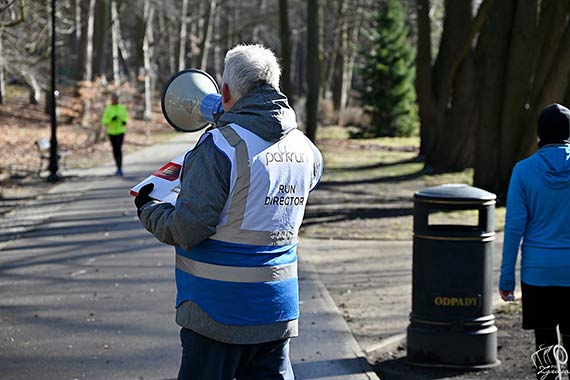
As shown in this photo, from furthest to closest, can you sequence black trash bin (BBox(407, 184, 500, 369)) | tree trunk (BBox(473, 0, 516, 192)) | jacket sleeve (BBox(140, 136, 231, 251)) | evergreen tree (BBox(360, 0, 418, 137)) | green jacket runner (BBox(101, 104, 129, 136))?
evergreen tree (BBox(360, 0, 418, 137)), green jacket runner (BBox(101, 104, 129, 136)), tree trunk (BBox(473, 0, 516, 192)), black trash bin (BBox(407, 184, 500, 369)), jacket sleeve (BBox(140, 136, 231, 251))

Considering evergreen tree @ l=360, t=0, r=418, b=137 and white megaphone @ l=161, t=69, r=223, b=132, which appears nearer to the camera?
white megaphone @ l=161, t=69, r=223, b=132

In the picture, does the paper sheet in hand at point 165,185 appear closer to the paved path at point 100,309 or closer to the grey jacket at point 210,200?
the grey jacket at point 210,200

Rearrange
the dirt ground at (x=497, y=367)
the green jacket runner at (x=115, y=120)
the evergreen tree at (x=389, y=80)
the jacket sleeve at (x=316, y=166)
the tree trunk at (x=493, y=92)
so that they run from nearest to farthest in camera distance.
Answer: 1. the jacket sleeve at (x=316, y=166)
2. the dirt ground at (x=497, y=367)
3. the tree trunk at (x=493, y=92)
4. the green jacket runner at (x=115, y=120)
5. the evergreen tree at (x=389, y=80)

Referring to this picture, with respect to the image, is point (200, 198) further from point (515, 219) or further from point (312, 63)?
point (312, 63)

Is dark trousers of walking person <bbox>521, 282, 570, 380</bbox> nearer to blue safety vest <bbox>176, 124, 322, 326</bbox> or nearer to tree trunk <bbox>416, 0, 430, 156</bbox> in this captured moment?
blue safety vest <bbox>176, 124, 322, 326</bbox>

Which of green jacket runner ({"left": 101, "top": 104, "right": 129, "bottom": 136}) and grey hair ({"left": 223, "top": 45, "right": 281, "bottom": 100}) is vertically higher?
grey hair ({"left": 223, "top": 45, "right": 281, "bottom": 100})

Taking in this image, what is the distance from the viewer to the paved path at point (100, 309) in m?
7.22

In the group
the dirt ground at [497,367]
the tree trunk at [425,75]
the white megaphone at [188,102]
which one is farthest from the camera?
the tree trunk at [425,75]

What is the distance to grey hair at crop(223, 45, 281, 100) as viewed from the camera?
408cm

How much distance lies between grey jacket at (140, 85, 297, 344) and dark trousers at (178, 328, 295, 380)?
6 cm

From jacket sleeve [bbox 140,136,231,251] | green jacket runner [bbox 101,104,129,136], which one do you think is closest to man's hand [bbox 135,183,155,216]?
jacket sleeve [bbox 140,136,231,251]

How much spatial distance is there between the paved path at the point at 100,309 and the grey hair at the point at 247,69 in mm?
3375

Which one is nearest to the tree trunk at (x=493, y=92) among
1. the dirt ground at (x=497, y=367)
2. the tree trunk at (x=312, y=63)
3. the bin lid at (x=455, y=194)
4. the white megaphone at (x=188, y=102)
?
the dirt ground at (x=497, y=367)

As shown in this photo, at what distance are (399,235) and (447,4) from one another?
40.3 ft
